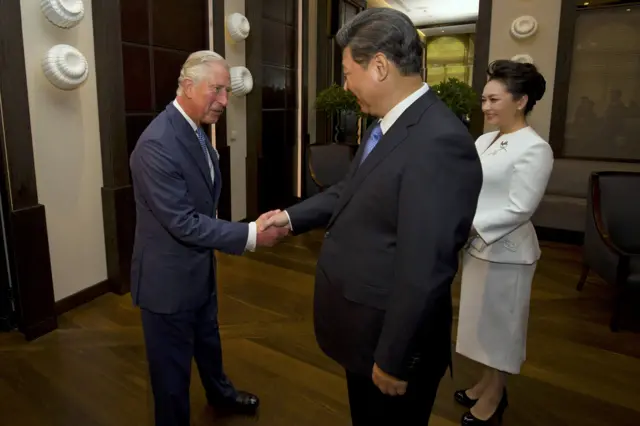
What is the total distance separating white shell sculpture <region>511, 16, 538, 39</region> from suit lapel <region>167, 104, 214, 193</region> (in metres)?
4.60

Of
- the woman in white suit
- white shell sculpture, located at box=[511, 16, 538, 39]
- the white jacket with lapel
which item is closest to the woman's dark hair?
the woman in white suit

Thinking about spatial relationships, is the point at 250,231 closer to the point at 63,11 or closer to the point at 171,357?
the point at 171,357

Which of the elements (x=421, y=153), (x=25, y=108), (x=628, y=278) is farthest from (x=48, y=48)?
(x=628, y=278)

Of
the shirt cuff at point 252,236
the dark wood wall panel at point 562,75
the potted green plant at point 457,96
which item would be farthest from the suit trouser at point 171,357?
the dark wood wall panel at point 562,75

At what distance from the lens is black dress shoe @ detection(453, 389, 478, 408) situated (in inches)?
89.3

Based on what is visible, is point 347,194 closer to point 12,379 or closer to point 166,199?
point 166,199

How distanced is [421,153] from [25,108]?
8.19 ft

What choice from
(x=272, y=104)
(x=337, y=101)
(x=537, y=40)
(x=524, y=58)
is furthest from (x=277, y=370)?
(x=537, y=40)

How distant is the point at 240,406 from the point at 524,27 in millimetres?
4787

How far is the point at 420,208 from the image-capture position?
3.33 feet

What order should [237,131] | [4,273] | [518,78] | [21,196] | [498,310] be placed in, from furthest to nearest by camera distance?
[237,131]
[4,273]
[21,196]
[498,310]
[518,78]

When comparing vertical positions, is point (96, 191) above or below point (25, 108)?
below

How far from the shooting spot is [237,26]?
443 centimetres

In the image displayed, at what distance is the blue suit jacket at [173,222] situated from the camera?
62.4 inches
